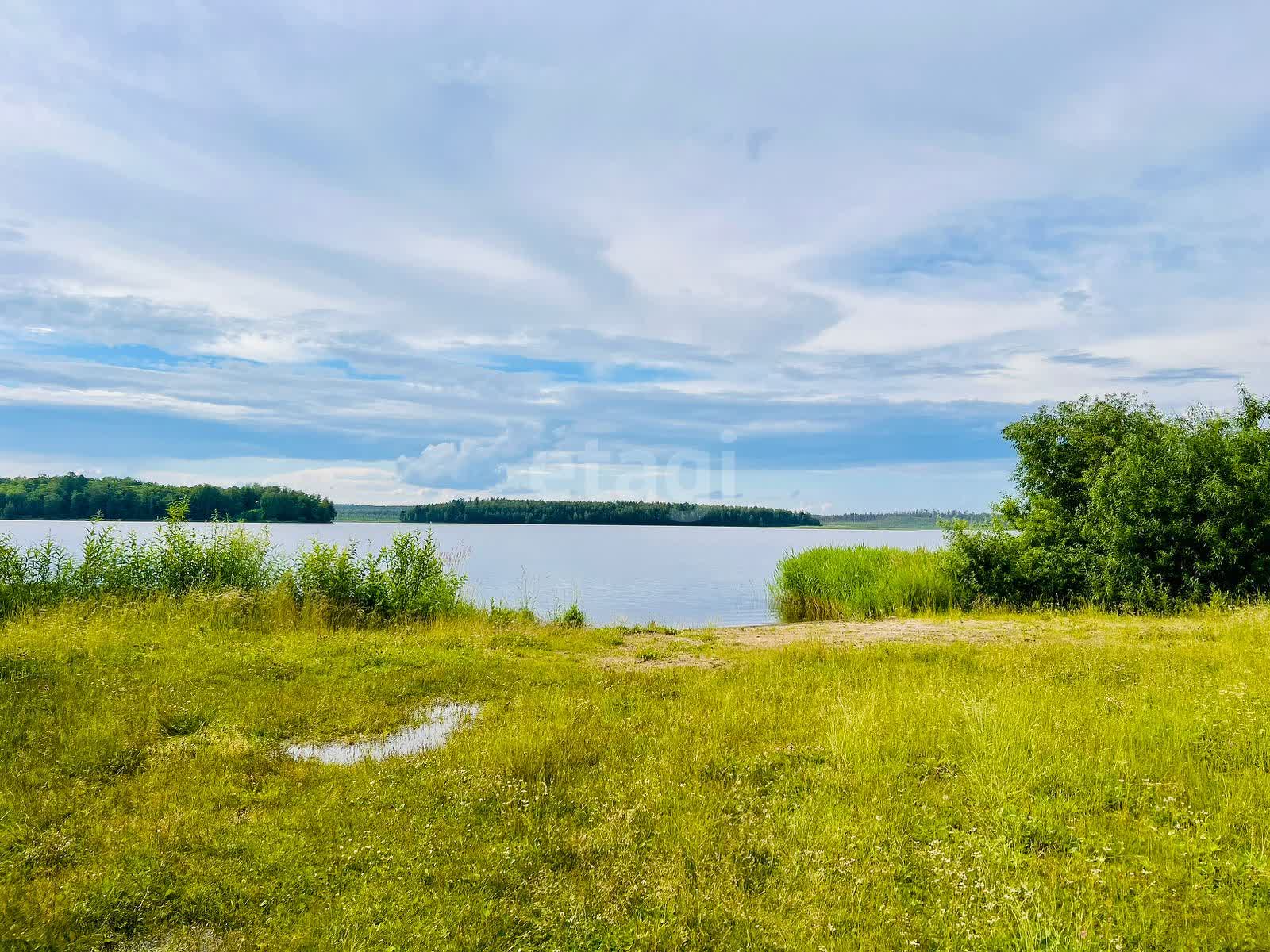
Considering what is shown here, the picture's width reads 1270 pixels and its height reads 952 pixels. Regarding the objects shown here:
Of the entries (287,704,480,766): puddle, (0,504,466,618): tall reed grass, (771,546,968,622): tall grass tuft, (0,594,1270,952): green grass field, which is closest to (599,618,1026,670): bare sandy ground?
(0,594,1270,952): green grass field

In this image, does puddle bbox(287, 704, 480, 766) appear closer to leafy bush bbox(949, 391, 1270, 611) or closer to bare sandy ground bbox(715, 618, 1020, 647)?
bare sandy ground bbox(715, 618, 1020, 647)

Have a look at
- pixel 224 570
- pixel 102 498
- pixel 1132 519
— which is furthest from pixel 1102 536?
pixel 102 498

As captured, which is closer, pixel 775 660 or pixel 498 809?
pixel 498 809

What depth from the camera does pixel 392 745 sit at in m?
9.58

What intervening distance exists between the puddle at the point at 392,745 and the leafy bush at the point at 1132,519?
870 inches

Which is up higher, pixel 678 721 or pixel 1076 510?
pixel 1076 510

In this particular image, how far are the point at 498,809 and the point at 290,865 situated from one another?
1.93 meters

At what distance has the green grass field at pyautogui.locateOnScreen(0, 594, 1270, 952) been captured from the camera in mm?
5270

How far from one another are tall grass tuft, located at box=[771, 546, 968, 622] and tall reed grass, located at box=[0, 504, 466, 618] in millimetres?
16419

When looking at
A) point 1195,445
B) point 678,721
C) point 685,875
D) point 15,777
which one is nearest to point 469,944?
point 685,875

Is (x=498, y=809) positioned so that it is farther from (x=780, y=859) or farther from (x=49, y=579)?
(x=49, y=579)

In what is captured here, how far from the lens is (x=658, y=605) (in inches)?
1378

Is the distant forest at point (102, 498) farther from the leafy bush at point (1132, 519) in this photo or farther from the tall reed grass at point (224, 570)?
the leafy bush at point (1132, 519)

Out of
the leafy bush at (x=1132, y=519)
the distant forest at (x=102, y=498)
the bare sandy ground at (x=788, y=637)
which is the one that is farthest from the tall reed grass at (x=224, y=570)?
the distant forest at (x=102, y=498)
